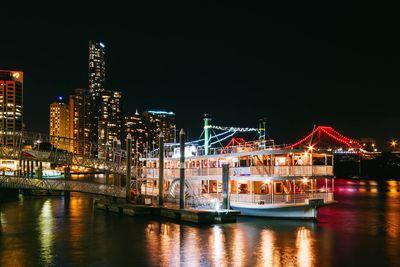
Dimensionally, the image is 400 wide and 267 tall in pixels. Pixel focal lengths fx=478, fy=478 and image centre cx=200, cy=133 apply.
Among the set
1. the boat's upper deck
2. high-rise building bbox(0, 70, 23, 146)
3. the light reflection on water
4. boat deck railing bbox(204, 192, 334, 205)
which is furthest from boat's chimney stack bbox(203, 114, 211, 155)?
high-rise building bbox(0, 70, 23, 146)

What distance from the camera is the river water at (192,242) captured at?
2680 cm

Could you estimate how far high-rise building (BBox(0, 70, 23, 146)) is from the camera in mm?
181875

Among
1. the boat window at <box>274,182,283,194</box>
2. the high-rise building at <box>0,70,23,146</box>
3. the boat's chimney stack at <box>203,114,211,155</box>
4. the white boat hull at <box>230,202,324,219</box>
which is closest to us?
the white boat hull at <box>230,202,324,219</box>

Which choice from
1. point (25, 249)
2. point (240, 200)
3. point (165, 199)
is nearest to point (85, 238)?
point (25, 249)

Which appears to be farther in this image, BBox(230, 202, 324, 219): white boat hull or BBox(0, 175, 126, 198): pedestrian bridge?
BBox(0, 175, 126, 198): pedestrian bridge

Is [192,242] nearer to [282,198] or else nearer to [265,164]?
[282,198]

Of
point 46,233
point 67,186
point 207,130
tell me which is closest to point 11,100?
point 67,186

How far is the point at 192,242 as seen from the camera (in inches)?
1240

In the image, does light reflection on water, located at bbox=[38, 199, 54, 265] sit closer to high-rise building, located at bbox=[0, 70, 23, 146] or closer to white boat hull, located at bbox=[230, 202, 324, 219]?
white boat hull, located at bbox=[230, 202, 324, 219]

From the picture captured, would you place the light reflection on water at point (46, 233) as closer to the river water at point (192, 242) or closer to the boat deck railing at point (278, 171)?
the river water at point (192, 242)

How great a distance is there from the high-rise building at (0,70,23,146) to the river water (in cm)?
14828

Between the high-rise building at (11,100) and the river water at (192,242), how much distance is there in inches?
5838

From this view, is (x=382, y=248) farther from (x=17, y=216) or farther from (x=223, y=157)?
(x=17, y=216)

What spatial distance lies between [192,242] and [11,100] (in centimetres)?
16933
